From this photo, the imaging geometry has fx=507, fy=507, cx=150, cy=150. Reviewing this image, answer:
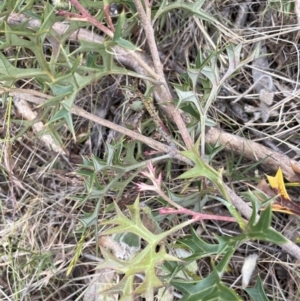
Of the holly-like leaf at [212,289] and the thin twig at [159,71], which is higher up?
the thin twig at [159,71]

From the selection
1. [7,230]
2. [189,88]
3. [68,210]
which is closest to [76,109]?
[189,88]

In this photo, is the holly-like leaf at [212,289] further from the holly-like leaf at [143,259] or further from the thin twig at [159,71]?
the thin twig at [159,71]

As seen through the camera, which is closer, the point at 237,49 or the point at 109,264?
the point at 109,264

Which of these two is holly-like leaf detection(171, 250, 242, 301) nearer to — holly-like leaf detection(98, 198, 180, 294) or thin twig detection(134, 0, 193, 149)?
holly-like leaf detection(98, 198, 180, 294)

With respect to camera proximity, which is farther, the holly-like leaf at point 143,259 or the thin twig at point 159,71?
the thin twig at point 159,71

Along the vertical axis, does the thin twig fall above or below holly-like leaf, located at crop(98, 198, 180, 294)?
above

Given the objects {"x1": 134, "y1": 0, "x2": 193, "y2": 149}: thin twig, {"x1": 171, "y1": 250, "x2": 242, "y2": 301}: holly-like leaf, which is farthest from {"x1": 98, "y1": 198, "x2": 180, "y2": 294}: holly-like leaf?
{"x1": 134, "y1": 0, "x2": 193, "y2": 149}: thin twig

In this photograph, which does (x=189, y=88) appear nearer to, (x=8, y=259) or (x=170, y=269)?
(x=170, y=269)

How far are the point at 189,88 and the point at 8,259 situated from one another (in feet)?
3.18

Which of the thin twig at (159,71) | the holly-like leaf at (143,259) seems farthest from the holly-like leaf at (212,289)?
the thin twig at (159,71)

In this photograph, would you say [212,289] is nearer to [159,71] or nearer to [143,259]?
[143,259]

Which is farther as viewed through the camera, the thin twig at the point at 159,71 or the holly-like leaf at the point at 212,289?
the thin twig at the point at 159,71

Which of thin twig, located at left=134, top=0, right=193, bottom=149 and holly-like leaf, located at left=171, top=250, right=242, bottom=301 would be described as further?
thin twig, located at left=134, top=0, right=193, bottom=149

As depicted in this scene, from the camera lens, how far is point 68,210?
191 centimetres
